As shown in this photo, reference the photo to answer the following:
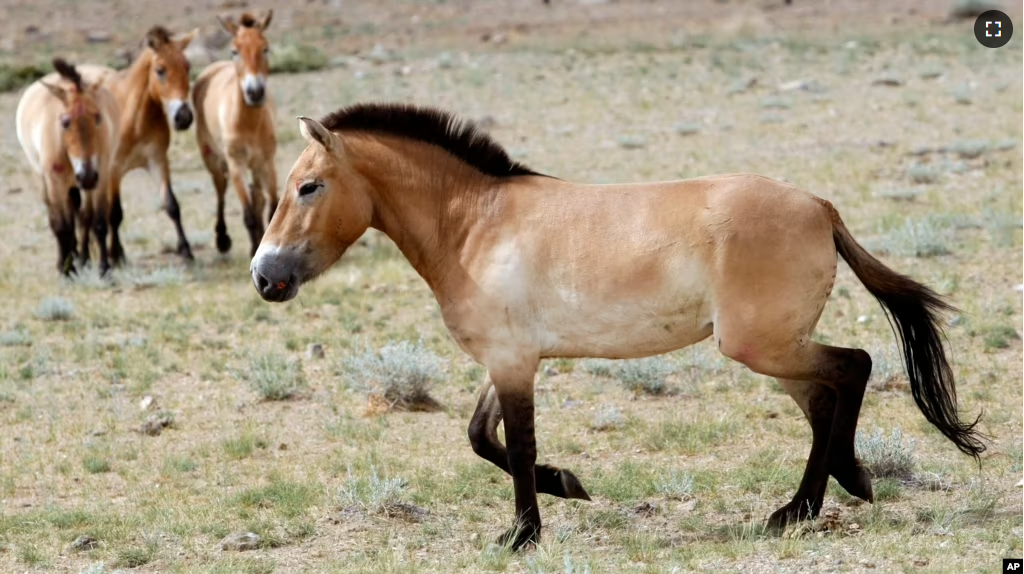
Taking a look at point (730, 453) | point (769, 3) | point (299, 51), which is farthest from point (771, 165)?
point (769, 3)

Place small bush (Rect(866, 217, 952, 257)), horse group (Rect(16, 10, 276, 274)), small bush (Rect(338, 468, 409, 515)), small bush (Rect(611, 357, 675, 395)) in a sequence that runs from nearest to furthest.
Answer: small bush (Rect(338, 468, 409, 515))
small bush (Rect(611, 357, 675, 395))
small bush (Rect(866, 217, 952, 257))
horse group (Rect(16, 10, 276, 274))

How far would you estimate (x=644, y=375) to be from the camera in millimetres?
8172

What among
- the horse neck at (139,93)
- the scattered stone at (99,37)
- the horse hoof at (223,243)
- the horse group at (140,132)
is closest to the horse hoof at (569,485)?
the horse group at (140,132)

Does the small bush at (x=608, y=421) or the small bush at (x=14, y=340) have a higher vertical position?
the small bush at (x=608, y=421)

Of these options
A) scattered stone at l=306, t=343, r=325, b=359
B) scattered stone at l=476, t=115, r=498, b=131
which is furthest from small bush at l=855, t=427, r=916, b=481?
scattered stone at l=476, t=115, r=498, b=131

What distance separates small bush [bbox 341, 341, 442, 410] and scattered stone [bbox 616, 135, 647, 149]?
9.64 meters

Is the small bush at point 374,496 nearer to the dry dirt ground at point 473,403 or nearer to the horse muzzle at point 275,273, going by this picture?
the dry dirt ground at point 473,403

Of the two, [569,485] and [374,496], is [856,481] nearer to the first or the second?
[569,485]

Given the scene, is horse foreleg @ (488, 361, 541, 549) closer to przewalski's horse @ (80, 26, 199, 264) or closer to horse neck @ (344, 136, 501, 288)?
horse neck @ (344, 136, 501, 288)

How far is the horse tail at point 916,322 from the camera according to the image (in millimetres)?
5492

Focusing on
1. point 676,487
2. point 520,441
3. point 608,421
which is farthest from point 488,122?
point 520,441

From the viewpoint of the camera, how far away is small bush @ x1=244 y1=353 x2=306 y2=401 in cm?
835

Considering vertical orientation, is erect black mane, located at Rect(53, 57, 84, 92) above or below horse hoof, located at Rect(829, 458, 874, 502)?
above

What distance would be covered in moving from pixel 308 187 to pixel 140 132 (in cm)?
870
